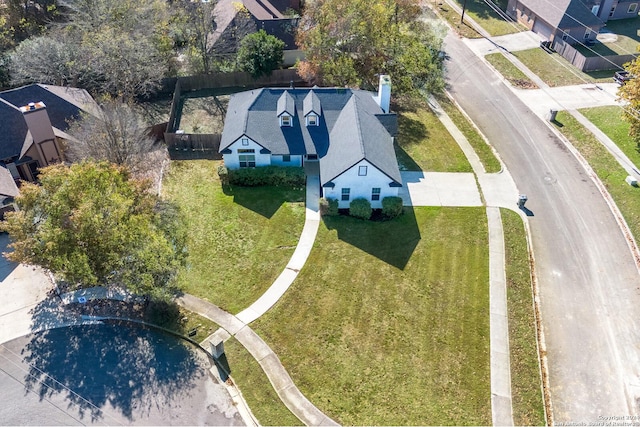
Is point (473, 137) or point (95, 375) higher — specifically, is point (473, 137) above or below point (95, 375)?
above

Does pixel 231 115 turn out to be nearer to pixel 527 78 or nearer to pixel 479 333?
pixel 479 333

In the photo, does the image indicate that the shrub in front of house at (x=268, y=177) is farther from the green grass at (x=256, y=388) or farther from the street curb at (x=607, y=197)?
the street curb at (x=607, y=197)

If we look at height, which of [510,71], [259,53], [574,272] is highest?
[259,53]

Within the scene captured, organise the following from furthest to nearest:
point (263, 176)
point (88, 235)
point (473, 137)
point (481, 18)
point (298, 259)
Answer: point (481, 18) → point (473, 137) → point (263, 176) → point (298, 259) → point (88, 235)

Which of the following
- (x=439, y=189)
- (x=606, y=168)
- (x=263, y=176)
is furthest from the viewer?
(x=606, y=168)

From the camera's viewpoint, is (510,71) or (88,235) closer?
(88,235)

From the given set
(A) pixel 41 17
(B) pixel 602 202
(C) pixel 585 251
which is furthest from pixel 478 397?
(A) pixel 41 17

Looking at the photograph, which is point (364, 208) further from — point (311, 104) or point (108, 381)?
point (108, 381)

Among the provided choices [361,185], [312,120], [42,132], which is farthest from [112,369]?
[312,120]
